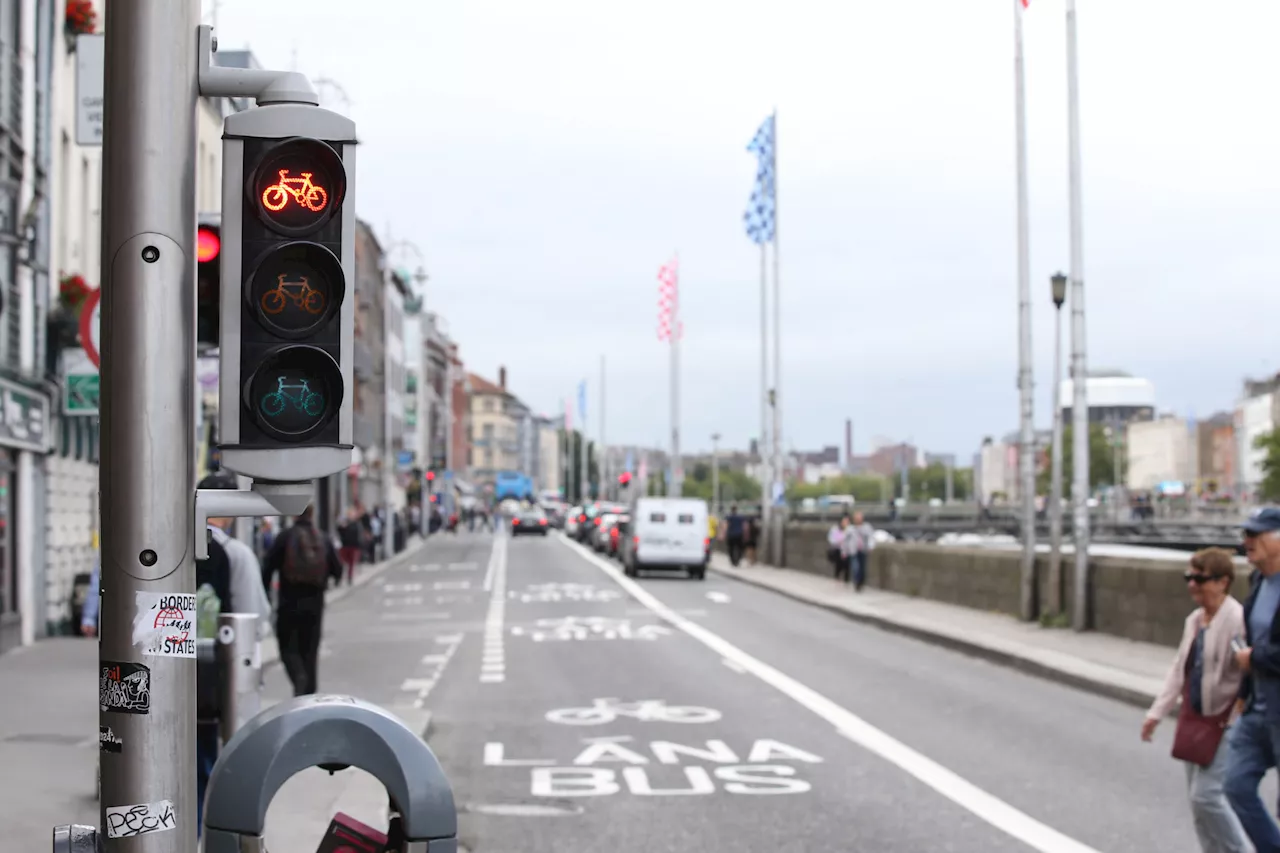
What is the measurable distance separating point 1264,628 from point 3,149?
17.9 metres

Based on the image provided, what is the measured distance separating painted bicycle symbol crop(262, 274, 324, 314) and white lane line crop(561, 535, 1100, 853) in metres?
5.57

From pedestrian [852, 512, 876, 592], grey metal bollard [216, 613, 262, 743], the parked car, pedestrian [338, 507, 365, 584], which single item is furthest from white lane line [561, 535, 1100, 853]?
the parked car

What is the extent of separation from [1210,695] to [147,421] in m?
4.69

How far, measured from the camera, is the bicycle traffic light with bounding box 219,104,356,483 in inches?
202

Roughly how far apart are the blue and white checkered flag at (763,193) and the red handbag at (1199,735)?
47659 millimetres

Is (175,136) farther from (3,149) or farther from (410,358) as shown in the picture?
(410,358)

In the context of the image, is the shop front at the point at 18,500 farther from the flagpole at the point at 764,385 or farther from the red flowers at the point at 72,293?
the flagpole at the point at 764,385

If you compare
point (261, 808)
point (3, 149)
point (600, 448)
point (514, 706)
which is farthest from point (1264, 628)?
point (600, 448)

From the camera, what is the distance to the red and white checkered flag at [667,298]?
226ft

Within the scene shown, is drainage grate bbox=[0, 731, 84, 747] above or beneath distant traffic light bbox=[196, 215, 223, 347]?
beneath

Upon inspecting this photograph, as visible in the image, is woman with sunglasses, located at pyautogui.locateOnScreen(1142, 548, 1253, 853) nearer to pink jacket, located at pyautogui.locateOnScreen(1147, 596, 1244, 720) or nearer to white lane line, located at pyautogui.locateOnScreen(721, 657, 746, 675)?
pink jacket, located at pyautogui.locateOnScreen(1147, 596, 1244, 720)

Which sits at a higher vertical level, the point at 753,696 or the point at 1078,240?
the point at 1078,240

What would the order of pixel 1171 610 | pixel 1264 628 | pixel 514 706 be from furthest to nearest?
pixel 1171 610 < pixel 514 706 < pixel 1264 628

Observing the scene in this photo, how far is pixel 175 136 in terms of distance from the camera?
5117mm
